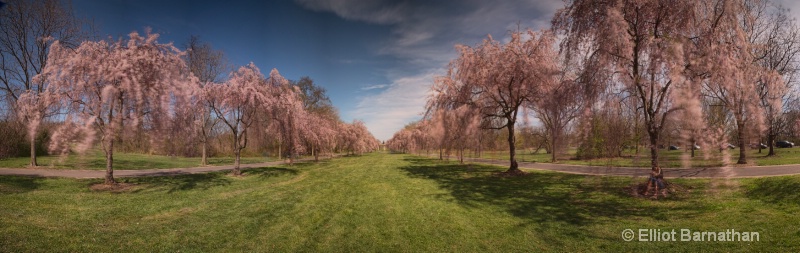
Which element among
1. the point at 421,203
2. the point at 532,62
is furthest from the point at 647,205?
the point at 532,62

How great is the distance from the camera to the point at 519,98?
16.9 metres

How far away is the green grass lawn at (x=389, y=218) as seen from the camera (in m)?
6.36

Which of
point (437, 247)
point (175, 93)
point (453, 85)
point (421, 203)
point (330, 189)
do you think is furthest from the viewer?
point (453, 85)

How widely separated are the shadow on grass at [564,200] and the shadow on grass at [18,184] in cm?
1553

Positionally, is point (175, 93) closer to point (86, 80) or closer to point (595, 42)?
point (86, 80)

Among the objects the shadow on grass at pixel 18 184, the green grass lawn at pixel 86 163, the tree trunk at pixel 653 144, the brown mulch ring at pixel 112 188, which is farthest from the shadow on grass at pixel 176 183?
the tree trunk at pixel 653 144

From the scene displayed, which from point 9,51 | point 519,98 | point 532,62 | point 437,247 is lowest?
point 437,247

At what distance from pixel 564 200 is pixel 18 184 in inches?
792

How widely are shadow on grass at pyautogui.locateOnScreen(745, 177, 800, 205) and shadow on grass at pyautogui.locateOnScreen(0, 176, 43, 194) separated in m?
23.6

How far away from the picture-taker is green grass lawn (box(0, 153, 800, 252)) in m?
6.36

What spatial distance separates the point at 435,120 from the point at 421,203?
890 centimetres

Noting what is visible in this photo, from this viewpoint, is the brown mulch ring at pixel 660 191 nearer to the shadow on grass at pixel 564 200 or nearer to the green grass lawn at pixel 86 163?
the shadow on grass at pixel 564 200

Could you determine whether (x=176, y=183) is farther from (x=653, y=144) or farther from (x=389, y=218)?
(x=653, y=144)

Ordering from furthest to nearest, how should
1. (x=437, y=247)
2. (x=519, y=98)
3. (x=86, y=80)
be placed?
1. (x=519, y=98)
2. (x=86, y=80)
3. (x=437, y=247)
